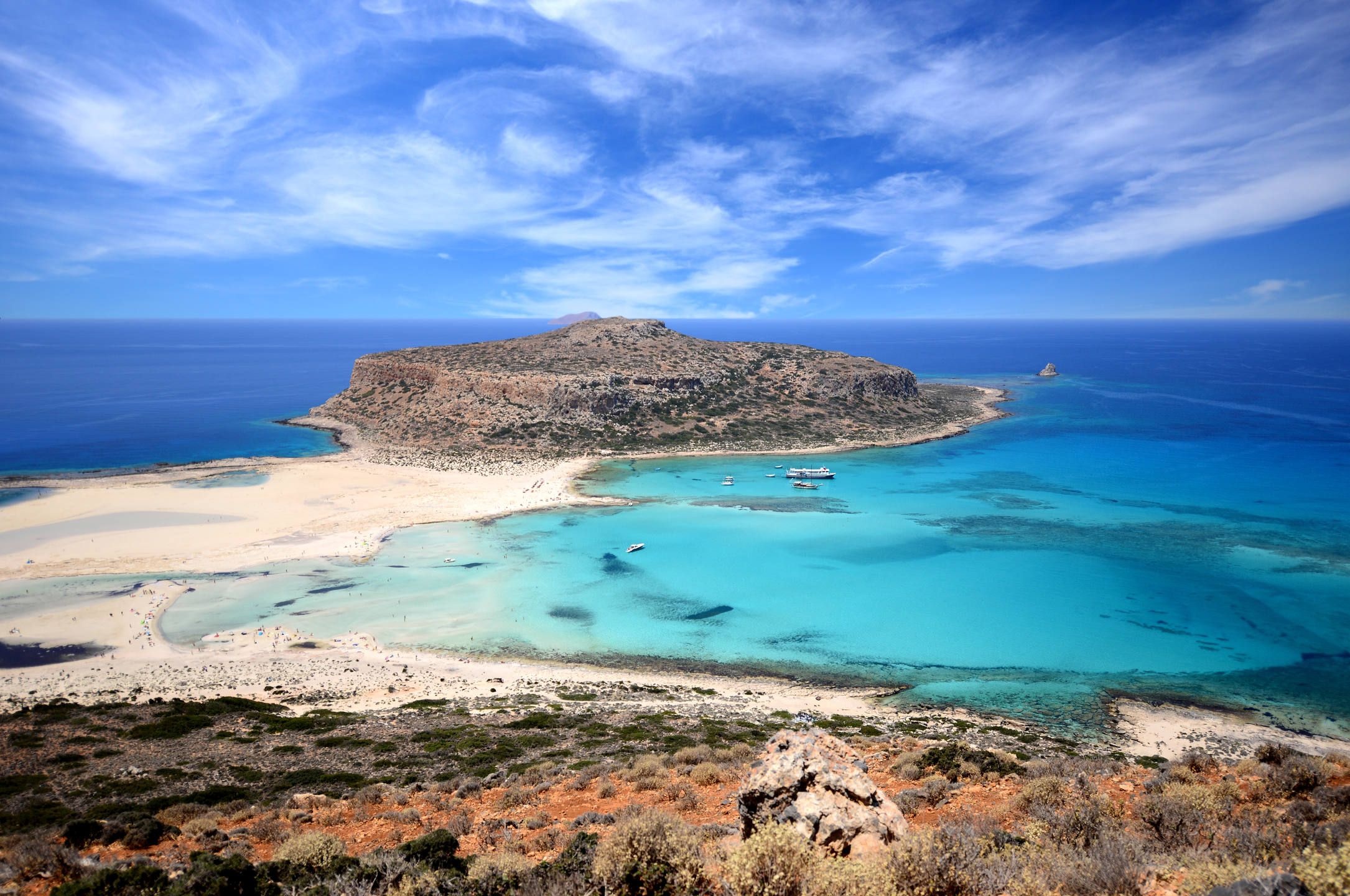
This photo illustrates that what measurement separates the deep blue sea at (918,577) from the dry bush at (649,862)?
2106cm

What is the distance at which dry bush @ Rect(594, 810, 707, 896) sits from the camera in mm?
8336

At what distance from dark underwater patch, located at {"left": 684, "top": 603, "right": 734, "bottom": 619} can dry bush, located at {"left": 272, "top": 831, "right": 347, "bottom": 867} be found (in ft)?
84.0

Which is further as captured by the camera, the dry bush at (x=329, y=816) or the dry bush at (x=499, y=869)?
the dry bush at (x=329, y=816)

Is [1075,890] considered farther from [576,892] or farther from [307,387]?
[307,387]

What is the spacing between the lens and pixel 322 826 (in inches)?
550

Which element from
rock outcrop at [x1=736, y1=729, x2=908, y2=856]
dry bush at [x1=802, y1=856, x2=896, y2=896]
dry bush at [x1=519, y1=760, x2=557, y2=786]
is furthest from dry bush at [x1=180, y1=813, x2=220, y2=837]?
dry bush at [x1=802, y1=856, x2=896, y2=896]

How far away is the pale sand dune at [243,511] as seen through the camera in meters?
41.9

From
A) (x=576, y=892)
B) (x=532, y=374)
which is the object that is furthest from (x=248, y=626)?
(x=532, y=374)

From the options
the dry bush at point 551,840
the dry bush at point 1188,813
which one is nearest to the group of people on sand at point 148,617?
the dry bush at point 551,840

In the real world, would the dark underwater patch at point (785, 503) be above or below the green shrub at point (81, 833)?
below

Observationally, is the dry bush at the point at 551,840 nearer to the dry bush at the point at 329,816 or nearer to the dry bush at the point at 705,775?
the dry bush at the point at 705,775

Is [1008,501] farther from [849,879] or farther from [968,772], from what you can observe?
[849,879]

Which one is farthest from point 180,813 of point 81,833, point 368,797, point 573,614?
point 573,614

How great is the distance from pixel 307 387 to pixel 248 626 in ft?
382
